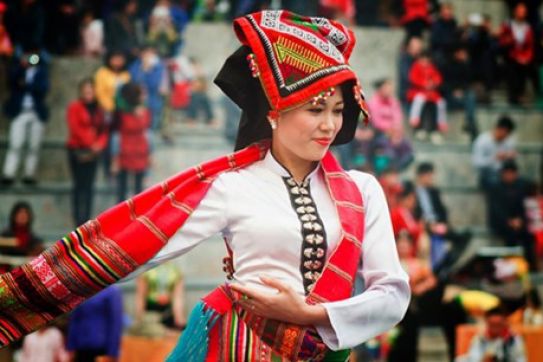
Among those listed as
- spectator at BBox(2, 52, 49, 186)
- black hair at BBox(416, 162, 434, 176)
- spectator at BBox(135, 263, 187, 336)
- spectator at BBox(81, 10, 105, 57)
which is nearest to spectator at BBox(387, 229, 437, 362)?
spectator at BBox(135, 263, 187, 336)

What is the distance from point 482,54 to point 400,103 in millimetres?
1445

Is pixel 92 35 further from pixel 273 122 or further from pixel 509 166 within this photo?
pixel 273 122

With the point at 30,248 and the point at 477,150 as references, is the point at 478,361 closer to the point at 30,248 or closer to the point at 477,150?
the point at 30,248

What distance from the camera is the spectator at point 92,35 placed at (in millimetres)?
13281

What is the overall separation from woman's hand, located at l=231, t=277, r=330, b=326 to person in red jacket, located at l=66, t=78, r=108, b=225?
8140mm

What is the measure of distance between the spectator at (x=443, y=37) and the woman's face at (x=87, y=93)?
4.19 metres

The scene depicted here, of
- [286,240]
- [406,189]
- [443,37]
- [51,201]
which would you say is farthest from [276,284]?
[443,37]

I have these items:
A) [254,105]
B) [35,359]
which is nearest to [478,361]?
[35,359]

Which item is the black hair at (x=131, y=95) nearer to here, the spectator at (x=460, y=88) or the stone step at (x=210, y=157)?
the stone step at (x=210, y=157)

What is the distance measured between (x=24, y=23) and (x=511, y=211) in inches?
198

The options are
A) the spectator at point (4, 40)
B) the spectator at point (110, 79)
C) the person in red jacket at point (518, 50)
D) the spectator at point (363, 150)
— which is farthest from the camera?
the person in red jacket at point (518, 50)

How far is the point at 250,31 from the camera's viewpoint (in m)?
4.07

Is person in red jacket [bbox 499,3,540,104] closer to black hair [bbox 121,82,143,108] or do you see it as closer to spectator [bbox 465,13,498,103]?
spectator [bbox 465,13,498,103]

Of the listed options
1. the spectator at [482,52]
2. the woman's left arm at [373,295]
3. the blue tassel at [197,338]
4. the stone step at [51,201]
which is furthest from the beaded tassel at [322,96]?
the spectator at [482,52]
